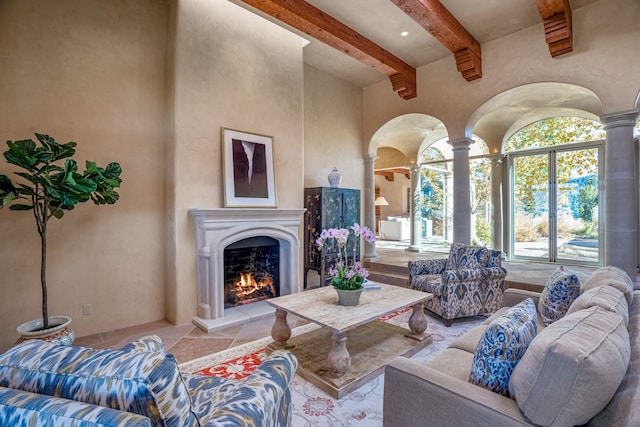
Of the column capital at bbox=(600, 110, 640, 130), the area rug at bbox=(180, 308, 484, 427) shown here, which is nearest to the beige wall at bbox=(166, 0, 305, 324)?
the area rug at bbox=(180, 308, 484, 427)

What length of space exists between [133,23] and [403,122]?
4665mm

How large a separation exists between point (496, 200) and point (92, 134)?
722 cm

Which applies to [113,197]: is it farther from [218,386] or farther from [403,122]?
[403,122]

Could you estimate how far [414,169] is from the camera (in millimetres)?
8180

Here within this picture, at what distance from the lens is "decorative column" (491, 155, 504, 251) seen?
6660 mm

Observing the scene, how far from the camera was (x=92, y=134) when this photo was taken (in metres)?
3.29

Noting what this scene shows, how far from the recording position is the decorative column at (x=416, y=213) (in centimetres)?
791

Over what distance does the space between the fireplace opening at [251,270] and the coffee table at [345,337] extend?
1.42 m

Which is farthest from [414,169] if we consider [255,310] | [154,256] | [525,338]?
[525,338]

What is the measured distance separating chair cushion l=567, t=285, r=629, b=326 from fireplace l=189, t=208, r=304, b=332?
319 centimetres

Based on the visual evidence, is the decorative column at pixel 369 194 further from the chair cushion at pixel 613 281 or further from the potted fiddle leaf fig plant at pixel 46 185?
the potted fiddle leaf fig plant at pixel 46 185

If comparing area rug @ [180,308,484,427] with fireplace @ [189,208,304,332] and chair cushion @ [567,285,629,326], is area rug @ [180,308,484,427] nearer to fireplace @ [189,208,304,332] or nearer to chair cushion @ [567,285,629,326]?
→ fireplace @ [189,208,304,332]

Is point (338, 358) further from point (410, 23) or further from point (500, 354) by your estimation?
point (410, 23)

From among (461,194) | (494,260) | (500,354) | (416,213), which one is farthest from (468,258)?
(416,213)
